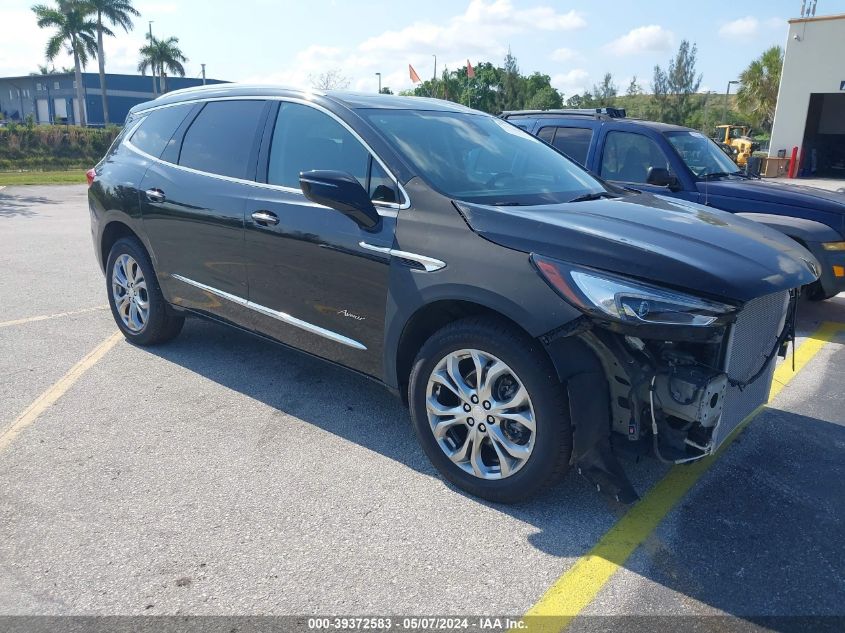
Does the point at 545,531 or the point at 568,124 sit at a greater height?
the point at 568,124

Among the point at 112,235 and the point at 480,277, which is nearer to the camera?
the point at 480,277

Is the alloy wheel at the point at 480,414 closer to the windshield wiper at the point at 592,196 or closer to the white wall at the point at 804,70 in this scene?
the windshield wiper at the point at 592,196

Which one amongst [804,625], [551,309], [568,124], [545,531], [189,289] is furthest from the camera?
[568,124]

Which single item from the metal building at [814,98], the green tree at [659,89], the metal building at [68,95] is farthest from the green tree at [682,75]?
the metal building at [68,95]

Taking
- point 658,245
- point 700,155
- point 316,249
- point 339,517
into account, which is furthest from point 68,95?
point 658,245

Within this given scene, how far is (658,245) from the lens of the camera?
2.99 m

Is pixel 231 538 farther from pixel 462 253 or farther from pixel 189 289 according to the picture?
pixel 189 289

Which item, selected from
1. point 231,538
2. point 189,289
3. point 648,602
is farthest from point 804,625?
point 189,289

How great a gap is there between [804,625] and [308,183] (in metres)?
2.75

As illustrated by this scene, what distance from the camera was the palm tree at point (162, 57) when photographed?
65125 mm

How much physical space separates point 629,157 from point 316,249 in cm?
463

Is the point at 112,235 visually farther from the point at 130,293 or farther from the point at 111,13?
the point at 111,13

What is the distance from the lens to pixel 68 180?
22875 millimetres

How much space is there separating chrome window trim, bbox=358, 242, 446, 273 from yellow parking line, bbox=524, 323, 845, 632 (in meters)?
1.41
